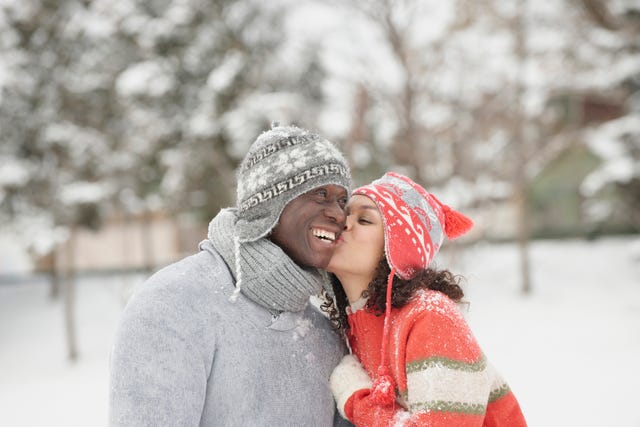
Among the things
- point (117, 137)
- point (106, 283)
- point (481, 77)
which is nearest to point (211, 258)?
point (481, 77)

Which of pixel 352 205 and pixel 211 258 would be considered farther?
pixel 352 205

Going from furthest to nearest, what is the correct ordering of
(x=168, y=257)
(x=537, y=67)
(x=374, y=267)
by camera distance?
(x=168, y=257)
(x=537, y=67)
(x=374, y=267)

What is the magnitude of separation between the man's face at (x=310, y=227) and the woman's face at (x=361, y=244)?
1.00ft

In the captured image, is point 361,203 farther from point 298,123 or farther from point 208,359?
point 298,123

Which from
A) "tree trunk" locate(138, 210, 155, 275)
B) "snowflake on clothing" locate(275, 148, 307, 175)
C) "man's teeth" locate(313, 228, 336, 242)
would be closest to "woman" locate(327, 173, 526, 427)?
"man's teeth" locate(313, 228, 336, 242)

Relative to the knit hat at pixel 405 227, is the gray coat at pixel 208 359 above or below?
below

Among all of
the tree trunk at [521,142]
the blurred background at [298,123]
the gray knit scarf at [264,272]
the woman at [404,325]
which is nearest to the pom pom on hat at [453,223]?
the woman at [404,325]

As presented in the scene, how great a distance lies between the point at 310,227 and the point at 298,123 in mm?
9580

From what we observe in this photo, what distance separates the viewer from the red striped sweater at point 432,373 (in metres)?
1.79

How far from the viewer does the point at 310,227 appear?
1.81 metres

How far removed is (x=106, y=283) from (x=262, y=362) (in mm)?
20379

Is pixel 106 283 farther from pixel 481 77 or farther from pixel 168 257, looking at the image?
pixel 481 77

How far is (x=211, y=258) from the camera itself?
5.69 feet

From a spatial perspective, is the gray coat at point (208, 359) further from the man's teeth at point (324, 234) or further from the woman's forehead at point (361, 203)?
the woman's forehead at point (361, 203)
